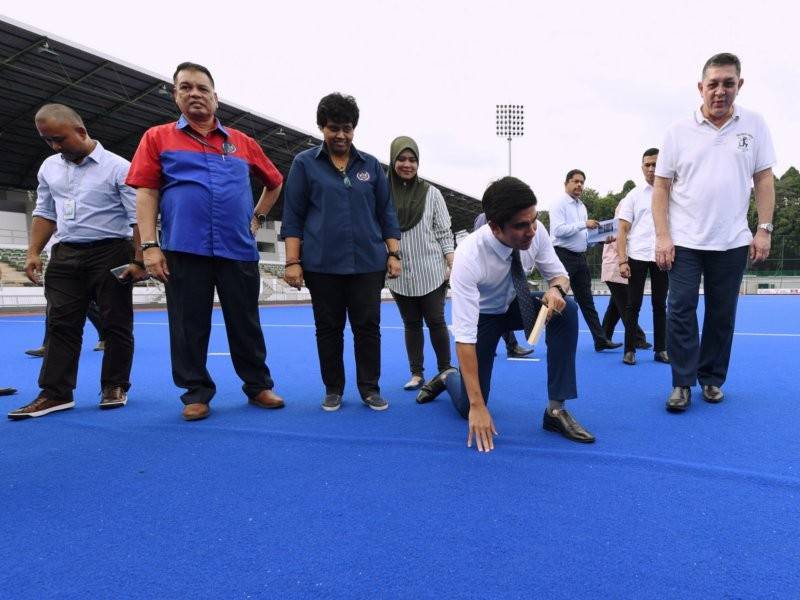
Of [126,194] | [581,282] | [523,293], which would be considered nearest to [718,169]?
[523,293]

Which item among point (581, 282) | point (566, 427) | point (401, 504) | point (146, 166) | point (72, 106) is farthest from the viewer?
point (72, 106)

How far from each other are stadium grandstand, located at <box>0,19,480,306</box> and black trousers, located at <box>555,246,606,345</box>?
472 inches

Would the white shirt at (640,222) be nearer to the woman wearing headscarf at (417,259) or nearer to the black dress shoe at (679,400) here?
the black dress shoe at (679,400)

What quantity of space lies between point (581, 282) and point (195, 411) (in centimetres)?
302

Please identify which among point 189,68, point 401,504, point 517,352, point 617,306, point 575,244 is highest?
point 189,68

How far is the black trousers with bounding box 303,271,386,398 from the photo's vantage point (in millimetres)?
2213

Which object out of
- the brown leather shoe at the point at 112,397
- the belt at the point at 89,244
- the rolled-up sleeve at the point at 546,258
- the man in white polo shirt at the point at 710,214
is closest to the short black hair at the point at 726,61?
the man in white polo shirt at the point at 710,214

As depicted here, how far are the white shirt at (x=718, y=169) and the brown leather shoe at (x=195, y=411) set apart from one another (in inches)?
88.9

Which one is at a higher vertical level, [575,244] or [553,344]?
[575,244]

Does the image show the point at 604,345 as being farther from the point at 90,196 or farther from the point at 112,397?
the point at 90,196

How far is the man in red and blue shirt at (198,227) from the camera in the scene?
6.64ft

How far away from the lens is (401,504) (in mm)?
1231

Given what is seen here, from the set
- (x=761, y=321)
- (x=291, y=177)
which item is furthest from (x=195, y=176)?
(x=761, y=321)

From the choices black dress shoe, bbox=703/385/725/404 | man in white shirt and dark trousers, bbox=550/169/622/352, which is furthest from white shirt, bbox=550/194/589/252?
black dress shoe, bbox=703/385/725/404
